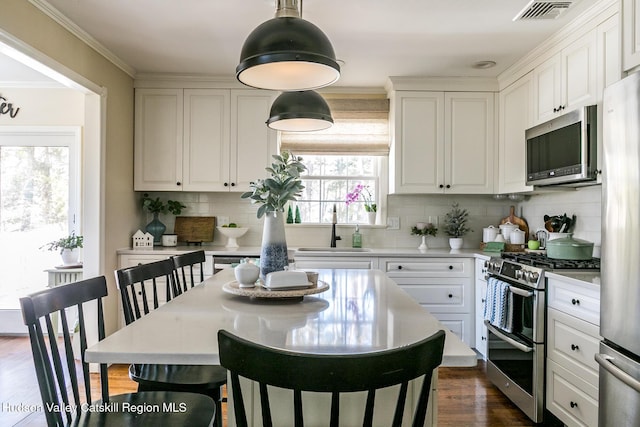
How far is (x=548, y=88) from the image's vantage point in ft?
10.0

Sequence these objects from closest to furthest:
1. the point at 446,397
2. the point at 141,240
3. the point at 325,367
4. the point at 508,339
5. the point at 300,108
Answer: the point at 325,367 < the point at 300,108 < the point at 508,339 < the point at 446,397 < the point at 141,240

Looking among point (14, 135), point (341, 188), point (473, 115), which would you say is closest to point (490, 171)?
point (473, 115)

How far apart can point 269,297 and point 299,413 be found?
0.87 metres

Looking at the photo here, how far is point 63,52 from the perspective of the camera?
2.83m

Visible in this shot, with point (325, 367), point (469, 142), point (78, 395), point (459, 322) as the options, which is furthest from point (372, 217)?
point (325, 367)

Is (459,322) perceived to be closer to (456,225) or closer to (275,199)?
(456,225)

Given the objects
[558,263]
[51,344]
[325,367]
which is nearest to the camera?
[325,367]

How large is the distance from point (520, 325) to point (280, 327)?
188 cm

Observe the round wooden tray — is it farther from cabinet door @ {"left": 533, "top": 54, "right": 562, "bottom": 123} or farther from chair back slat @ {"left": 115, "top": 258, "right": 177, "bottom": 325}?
cabinet door @ {"left": 533, "top": 54, "right": 562, "bottom": 123}

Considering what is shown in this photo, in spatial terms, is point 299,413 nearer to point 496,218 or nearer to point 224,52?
point 224,52

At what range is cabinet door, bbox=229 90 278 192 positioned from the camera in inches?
154

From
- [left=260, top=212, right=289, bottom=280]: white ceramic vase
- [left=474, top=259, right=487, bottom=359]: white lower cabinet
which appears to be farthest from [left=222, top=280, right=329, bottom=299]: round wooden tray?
[left=474, top=259, right=487, bottom=359]: white lower cabinet

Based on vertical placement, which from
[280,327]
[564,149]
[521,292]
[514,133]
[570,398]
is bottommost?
[570,398]

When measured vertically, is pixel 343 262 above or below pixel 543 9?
below
